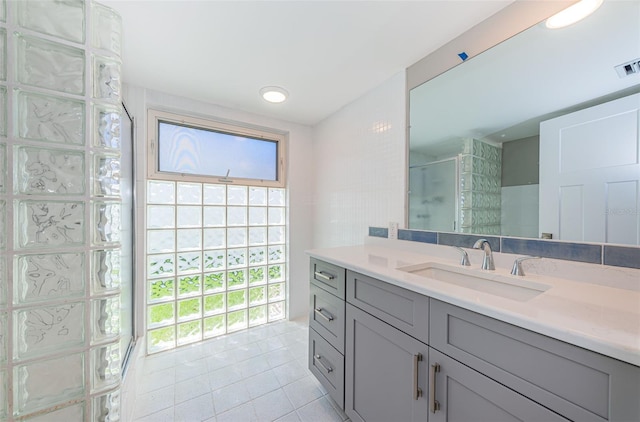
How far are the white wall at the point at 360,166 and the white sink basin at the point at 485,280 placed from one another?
481mm

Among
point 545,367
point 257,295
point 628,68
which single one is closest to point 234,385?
point 257,295

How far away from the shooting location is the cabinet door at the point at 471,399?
60cm

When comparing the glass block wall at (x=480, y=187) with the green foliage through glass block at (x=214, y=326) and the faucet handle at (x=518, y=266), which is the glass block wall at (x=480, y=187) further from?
the green foliage through glass block at (x=214, y=326)

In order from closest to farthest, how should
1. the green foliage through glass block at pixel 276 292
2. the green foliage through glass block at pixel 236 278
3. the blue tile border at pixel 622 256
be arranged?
1. the blue tile border at pixel 622 256
2. the green foliage through glass block at pixel 236 278
3. the green foliage through glass block at pixel 276 292

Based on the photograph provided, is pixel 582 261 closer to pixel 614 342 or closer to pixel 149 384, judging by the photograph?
pixel 614 342

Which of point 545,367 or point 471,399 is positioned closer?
point 545,367

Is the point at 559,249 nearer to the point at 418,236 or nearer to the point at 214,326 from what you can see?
the point at 418,236

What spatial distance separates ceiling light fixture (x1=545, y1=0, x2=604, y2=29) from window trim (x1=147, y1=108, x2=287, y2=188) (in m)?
2.10

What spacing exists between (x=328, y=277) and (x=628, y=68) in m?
1.49

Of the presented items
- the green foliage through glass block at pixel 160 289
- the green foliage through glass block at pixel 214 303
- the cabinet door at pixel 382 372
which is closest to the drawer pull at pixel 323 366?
the cabinet door at pixel 382 372

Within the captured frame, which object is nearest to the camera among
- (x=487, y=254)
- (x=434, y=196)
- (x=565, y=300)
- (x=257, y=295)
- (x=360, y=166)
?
(x=565, y=300)

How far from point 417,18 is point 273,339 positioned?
2554mm

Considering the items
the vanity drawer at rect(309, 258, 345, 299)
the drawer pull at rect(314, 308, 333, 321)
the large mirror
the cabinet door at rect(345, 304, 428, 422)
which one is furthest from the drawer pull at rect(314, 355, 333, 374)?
the large mirror

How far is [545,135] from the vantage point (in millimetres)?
1028
